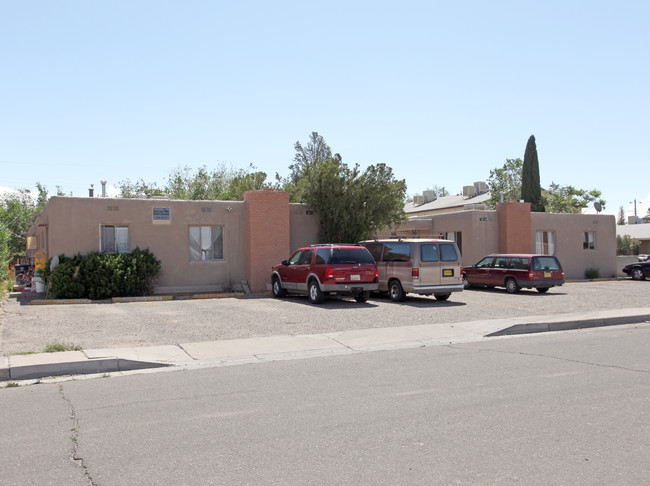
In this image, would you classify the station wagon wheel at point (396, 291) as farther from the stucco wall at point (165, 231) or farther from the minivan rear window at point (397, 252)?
the stucco wall at point (165, 231)

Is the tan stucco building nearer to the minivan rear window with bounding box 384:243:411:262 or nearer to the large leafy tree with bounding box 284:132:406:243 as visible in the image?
the large leafy tree with bounding box 284:132:406:243

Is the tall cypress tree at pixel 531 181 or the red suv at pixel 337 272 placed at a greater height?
the tall cypress tree at pixel 531 181

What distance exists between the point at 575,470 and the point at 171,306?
14.0 metres

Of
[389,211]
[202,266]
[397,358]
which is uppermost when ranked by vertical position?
[389,211]

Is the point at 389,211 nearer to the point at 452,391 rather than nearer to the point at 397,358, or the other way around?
the point at 397,358

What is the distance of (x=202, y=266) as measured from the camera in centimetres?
2112

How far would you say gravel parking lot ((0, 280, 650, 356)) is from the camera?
38.5ft

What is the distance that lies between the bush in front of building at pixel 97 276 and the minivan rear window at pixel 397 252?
8145 mm

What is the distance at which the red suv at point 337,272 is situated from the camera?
55.4ft

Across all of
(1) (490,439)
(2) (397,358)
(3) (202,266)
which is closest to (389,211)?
(3) (202,266)

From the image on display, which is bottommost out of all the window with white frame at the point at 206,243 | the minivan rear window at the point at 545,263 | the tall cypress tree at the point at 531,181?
the minivan rear window at the point at 545,263

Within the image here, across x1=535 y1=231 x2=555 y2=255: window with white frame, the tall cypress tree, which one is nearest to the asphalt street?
x1=535 y1=231 x2=555 y2=255: window with white frame

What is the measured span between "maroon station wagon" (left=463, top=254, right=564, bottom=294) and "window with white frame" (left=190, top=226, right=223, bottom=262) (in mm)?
10359

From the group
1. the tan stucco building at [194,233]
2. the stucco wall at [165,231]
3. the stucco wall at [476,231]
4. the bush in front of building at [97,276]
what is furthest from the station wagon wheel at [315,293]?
the stucco wall at [476,231]
